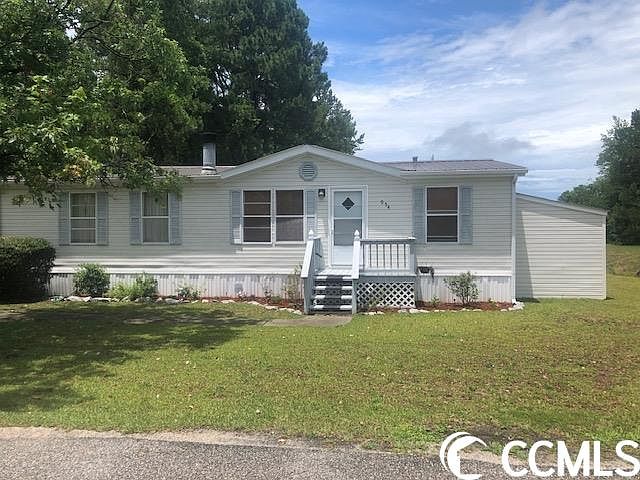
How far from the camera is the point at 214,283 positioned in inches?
547

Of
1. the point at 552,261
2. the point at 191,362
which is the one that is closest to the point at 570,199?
the point at 552,261

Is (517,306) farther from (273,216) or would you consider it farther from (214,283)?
(214,283)

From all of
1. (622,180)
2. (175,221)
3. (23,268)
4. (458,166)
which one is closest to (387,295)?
(458,166)

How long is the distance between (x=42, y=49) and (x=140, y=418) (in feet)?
21.0

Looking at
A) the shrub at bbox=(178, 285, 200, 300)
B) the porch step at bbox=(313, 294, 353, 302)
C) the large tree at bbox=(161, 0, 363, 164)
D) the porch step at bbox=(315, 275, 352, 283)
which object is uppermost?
the large tree at bbox=(161, 0, 363, 164)

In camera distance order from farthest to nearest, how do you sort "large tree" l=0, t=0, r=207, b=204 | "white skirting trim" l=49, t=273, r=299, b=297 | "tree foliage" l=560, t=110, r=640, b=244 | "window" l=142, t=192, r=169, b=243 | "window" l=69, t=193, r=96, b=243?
"tree foliage" l=560, t=110, r=640, b=244
"window" l=69, t=193, r=96, b=243
"window" l=142, t=192, r=169, b=243
"white skirting trim" l=49, t=273, r=299, b=297
"large tree" l=0, t=0, r=207, b=204

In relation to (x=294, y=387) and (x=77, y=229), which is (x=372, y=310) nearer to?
(x=294, y=387)

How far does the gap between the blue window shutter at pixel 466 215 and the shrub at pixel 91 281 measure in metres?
8.86

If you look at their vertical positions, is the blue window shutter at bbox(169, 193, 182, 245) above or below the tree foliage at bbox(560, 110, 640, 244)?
below

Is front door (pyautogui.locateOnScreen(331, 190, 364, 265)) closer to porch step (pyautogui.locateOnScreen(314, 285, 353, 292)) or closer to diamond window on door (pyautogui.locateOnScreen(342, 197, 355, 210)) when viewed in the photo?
diamond window on door (pyautogui.locateOnScreen(342, 197, 355, 210))

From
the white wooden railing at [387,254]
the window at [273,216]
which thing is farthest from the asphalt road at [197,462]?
the window at [273,216]

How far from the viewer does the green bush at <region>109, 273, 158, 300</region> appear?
13.7 meters

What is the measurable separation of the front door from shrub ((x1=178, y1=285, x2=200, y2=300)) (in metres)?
3.43

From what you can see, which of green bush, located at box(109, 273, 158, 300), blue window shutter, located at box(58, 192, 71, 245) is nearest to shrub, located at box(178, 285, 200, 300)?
green bush, located at box(109, 273, 158, 300)
